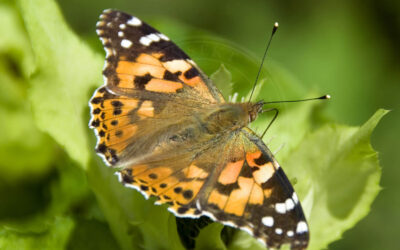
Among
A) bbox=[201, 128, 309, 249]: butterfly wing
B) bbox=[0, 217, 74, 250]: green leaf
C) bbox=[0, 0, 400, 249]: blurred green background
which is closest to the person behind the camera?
bbox=[201, 128, 309, 249]: butterfly wing

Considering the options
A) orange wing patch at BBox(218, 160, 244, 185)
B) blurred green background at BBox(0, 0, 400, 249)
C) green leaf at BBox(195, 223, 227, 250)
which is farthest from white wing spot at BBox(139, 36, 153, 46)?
blurred green background at BBox(0, 0, 400, 249)

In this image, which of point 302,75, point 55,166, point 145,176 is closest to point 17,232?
point 145,176

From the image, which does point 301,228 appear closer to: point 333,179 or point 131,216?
point 333,179

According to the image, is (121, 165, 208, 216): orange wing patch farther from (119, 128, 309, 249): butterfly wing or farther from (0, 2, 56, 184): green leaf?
(0, 2, 56, 184): green leaf

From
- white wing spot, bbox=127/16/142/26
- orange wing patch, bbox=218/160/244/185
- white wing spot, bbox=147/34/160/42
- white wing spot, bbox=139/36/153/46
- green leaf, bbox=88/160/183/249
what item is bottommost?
green leaf, bbox=88/160/183/249

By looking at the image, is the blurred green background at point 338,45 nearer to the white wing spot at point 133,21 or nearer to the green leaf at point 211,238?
the white wing spot at point 133,21

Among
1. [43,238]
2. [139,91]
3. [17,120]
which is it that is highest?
[139,91]

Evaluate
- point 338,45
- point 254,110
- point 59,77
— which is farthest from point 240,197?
point 338,45

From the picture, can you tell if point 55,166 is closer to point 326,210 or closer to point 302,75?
point 326,210
